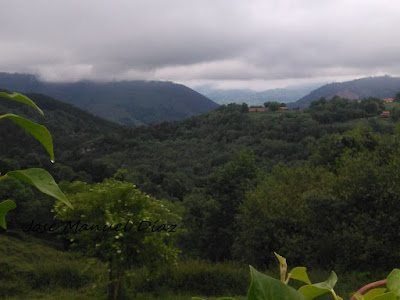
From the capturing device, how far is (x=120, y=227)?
6.77 meters

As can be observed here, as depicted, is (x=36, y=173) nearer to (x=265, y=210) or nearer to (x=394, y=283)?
(x=394, y=283)

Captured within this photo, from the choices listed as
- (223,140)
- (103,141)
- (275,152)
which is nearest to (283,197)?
(275,152)

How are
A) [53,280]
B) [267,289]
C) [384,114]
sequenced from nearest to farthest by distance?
[267,289] < [53,280] < [384,114]

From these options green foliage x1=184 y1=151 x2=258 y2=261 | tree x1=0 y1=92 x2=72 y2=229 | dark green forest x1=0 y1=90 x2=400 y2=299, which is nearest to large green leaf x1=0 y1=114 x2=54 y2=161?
tree x1=0 y1=92 x2=72 y2=229

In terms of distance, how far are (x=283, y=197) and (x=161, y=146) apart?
1459 inches

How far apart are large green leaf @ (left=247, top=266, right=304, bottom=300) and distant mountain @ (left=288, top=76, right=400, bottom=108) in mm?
116469

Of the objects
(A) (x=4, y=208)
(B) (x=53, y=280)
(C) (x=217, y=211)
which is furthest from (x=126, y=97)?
(A) (x=4, y=208)

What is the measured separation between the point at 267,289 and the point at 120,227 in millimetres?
6701

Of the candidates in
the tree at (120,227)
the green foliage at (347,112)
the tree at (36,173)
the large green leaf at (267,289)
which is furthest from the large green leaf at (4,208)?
the green foliage at (347,112)

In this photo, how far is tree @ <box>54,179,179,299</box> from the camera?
6.80m

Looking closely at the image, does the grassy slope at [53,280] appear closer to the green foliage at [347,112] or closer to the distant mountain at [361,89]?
the green foliage at [347,112]

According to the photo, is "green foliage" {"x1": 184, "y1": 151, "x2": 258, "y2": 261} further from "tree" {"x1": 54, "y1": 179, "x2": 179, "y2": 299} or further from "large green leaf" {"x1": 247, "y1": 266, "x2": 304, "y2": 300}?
"large green leaf" {"x1": 247, "y1": 266, "x2": 304, "y2": 300}

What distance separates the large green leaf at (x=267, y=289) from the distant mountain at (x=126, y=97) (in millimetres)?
124832

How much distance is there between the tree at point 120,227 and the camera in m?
6.80
